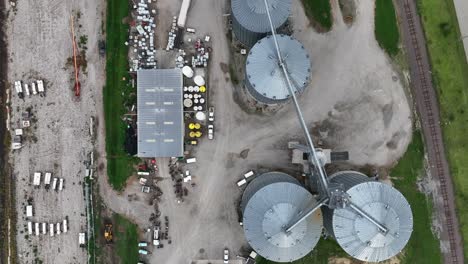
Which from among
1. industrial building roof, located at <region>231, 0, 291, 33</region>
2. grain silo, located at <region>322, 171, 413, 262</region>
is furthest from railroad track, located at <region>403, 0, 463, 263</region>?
industrial building roof, located at <region>231, 0, 291, 33</region>

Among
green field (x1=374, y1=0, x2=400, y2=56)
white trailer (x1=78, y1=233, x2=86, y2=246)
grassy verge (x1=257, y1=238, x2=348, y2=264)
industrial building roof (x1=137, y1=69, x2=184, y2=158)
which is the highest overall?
green field (x1=374, y1=0, x2=400, y2=56)

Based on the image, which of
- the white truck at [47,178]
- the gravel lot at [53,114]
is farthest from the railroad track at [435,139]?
the white truck at [47,178]

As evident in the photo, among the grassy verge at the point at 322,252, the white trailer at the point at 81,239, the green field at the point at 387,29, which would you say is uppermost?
the green field at the point at 387,29

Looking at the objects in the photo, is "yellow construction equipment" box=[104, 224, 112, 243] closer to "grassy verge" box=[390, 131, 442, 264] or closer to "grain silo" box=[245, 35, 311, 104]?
"grain silo" box=[245, 35, 311, 104]

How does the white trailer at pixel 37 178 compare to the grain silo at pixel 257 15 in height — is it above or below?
below

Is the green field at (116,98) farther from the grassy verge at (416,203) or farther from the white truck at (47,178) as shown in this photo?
the grassy verge at (416,203)

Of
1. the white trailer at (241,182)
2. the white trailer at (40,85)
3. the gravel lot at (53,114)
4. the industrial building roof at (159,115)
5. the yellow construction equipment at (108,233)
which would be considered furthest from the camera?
the gravel lot at (53,114)

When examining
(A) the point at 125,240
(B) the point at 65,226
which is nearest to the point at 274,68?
(A) the point at 125,240

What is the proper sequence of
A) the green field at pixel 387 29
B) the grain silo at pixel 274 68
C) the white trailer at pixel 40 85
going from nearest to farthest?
1. the grain silo at pixel 274 68
2. the white trailer at pixel 40 85
3. the green field at pixel 387 29
